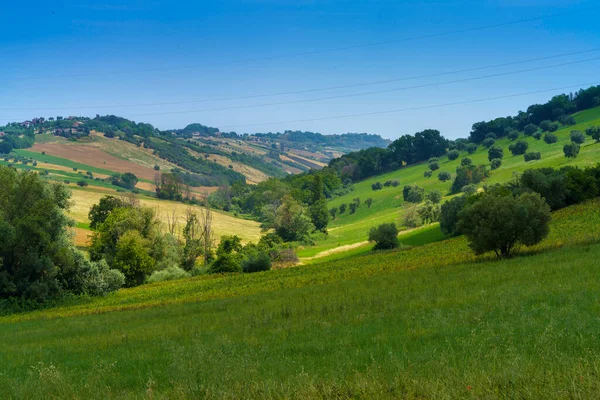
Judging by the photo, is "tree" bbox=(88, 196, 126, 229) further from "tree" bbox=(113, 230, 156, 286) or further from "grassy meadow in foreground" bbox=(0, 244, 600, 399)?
"grassy meadow in foreground" bbox=(0, 244, 600, 399)

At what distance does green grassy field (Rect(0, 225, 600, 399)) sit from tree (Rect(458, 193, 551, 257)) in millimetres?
11433

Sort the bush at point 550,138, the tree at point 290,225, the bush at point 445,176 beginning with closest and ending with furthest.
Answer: the tree at point 290,225 → the bush at point 550,138 → the bush at point 445,176

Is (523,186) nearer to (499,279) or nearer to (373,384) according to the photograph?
(499,279)

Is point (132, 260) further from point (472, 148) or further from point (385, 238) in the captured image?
point (472, 148)

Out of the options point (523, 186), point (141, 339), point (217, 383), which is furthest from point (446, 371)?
point (523, 186)

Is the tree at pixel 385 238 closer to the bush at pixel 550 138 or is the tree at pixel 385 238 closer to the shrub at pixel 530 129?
the bush at pixel 550 138

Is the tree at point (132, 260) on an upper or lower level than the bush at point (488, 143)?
lower

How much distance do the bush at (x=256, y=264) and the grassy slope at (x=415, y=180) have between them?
80.7 feet

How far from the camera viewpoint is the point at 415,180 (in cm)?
16125

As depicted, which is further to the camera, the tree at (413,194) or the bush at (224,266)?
the tree at (413,194)

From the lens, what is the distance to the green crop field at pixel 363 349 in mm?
7094

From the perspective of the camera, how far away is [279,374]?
8.73m

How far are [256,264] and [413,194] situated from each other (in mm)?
77415

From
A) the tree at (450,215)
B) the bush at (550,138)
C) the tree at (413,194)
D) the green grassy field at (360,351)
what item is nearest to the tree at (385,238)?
the tree at (450,215)
